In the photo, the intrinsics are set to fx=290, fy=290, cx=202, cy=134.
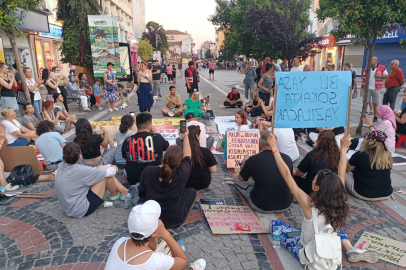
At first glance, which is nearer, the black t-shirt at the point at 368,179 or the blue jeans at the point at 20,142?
the black t-shirt at the point at 368,179

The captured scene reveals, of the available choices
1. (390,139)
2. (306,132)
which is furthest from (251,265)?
(306,132)

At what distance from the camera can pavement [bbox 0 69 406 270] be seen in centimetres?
332

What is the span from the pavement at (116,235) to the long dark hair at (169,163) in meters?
0.87

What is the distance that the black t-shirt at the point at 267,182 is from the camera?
3998 millimetres

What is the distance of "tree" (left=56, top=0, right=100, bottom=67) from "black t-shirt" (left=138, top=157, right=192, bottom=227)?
12.9 metres

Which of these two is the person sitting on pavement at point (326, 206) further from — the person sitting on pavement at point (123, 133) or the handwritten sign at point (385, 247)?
the person sitting on pavement at point (123, 133)

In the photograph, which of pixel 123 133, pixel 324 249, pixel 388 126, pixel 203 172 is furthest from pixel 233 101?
pixel 324 249

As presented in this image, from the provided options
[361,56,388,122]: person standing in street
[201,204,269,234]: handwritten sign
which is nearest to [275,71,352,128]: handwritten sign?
[201,204,269,234]: handwritten sign

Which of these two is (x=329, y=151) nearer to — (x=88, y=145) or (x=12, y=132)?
(x=88, y=145)

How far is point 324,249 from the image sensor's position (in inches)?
108

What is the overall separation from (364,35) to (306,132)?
9.61 feet

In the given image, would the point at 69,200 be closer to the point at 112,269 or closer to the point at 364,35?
the point at 112,269

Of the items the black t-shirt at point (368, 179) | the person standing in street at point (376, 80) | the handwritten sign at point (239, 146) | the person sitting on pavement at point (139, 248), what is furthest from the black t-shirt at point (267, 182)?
the person standing in street at point (376, 80)

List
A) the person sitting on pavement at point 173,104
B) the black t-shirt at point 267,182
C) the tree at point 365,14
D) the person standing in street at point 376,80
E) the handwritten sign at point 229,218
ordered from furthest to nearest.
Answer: the person sitting on pavement at point 173,104 → the person standing in street at point 376,80 → the tree at point 365,14 → the black t-shirt at point 267,182 → the handwritten sign at point 229,218
